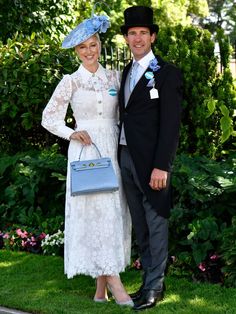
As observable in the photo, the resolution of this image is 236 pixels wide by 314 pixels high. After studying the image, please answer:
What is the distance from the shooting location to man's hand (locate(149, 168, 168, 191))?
14.7 ft

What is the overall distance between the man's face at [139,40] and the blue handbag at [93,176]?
75 cm

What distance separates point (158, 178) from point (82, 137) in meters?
0.60

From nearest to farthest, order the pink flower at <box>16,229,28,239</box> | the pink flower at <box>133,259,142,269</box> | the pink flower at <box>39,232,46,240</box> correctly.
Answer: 1. the pink flower at <box>133,259,142,269</box>
2. the pink flower at <box>39,232,46,240</box>
3. the pink flower at <box>16,229,28,239</box>

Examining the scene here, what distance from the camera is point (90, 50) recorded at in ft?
15.3

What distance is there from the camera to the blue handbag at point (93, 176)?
454cm

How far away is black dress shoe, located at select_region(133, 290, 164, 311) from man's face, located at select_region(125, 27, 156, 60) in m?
1.62

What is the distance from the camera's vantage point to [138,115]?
14.9 feet

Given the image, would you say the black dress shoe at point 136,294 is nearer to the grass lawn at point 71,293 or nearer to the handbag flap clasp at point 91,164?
the grass lawn at point 71,293

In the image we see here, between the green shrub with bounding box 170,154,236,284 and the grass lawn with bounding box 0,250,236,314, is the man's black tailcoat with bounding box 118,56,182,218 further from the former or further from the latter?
the green shrub with bounding box 170,154,236,284

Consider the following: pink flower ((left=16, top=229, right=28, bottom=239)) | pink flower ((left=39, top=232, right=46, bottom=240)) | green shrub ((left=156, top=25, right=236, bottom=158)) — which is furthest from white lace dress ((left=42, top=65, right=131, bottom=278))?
green shrub ((left=156, top=25, right=236, bottom=158))

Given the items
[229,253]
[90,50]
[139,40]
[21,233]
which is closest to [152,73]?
[139,40]

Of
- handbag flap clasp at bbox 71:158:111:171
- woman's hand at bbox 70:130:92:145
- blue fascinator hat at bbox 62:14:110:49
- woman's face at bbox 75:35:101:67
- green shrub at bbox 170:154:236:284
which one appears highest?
blue fascinator hat at bbox 62:14:110:49

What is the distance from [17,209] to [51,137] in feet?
4.96

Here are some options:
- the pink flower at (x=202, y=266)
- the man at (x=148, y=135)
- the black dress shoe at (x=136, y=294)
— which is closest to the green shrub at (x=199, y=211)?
the pink flower at (x=202, y=266)
